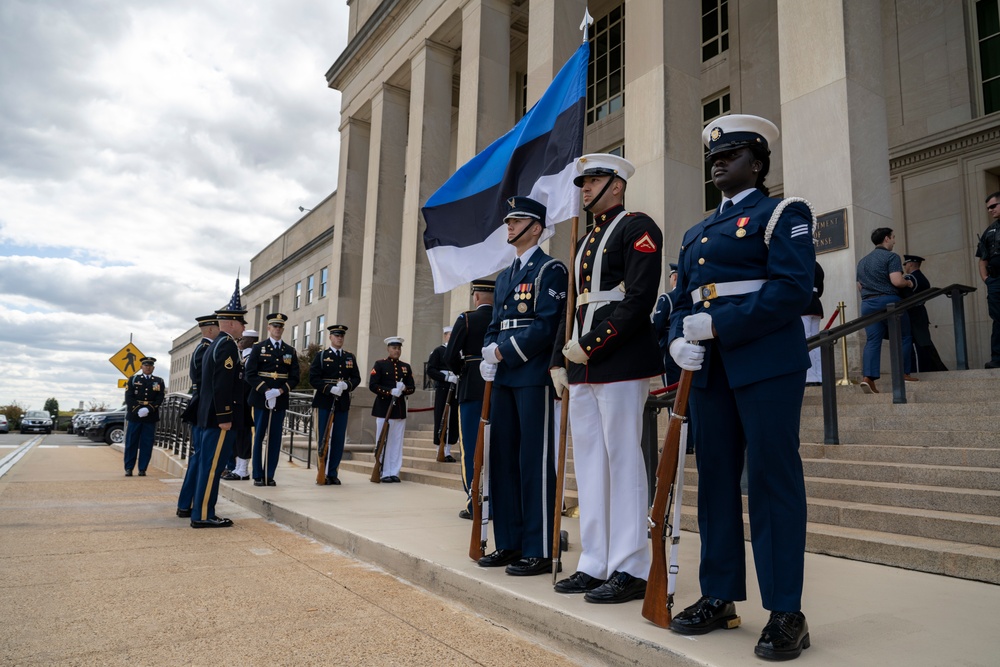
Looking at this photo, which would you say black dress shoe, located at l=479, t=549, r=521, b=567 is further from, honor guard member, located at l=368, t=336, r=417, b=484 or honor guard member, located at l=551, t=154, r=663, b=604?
honor guard member, located at l=368, t=336, r=417, b=484

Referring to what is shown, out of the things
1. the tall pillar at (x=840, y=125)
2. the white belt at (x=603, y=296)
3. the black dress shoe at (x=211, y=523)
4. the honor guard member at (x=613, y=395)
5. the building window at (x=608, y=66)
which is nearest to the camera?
the honor guard member at (x=613, y=395)

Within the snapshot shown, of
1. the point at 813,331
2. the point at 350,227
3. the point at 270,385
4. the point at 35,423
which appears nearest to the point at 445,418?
Result: the point at 270,385

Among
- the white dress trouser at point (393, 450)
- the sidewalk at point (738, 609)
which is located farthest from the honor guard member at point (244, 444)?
the sidewalk at point (738, 609)

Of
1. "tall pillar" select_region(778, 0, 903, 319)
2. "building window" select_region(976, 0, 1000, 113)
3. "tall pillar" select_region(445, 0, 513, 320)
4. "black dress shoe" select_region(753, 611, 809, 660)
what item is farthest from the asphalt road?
"building window" select_region(976, 0, 1000, 113)

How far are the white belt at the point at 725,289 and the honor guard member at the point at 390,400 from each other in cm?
708

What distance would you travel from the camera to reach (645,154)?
404 inches

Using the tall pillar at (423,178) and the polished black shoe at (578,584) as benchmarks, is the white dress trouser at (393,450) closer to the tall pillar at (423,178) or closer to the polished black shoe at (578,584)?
the tall pillar at (423,178)

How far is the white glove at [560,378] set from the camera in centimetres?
380

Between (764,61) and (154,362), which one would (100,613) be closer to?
(154,362)

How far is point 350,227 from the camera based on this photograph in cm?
2188

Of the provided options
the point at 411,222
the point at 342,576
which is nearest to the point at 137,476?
the point at 411,222

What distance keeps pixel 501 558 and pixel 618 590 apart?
101 centimetres

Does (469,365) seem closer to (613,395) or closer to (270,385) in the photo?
(613,395)

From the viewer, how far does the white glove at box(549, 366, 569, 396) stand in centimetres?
380
